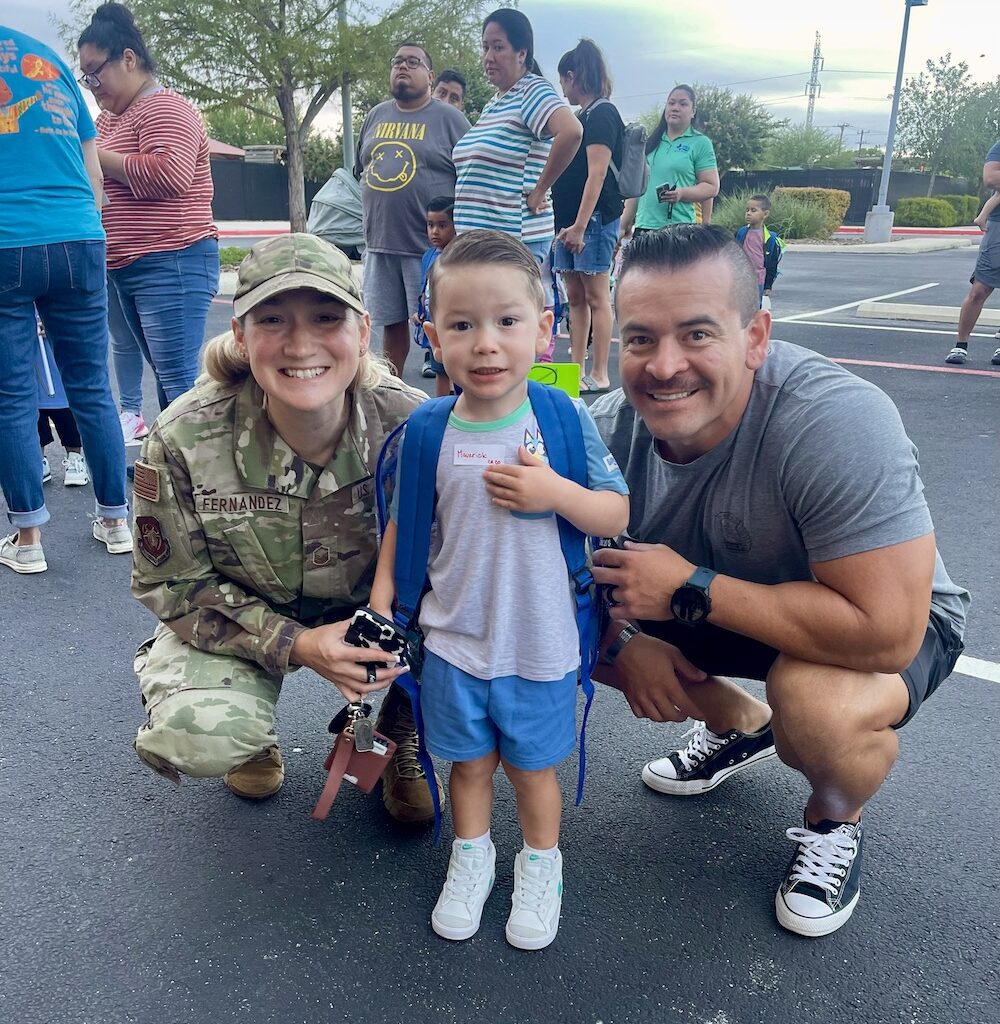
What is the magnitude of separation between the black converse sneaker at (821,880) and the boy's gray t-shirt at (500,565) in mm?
656

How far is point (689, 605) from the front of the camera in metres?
1.77

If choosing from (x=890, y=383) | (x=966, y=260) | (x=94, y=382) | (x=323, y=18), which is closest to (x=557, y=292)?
(x=890, y=383)

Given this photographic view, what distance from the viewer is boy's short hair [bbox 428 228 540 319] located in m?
1.62

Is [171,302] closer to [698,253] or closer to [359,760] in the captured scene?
[359,760]

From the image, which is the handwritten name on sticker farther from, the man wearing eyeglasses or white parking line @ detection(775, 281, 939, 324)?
white parking line @ detection(775, 281, 939, 324)

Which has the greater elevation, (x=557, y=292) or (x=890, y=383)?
(x=557, y=292)

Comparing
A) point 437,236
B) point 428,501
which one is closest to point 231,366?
point 428,501

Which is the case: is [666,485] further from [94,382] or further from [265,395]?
[94,382]

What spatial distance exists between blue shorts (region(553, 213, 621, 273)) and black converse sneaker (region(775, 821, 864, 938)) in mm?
4372

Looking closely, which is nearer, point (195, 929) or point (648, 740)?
point (195, 929)

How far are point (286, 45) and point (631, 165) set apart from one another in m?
17.8

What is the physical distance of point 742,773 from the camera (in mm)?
2283

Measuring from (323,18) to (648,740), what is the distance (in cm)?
2269

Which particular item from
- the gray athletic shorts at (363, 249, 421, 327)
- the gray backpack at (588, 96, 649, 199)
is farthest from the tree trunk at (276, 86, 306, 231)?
the gray athletic shorts at (363, 249, 421, 327)
